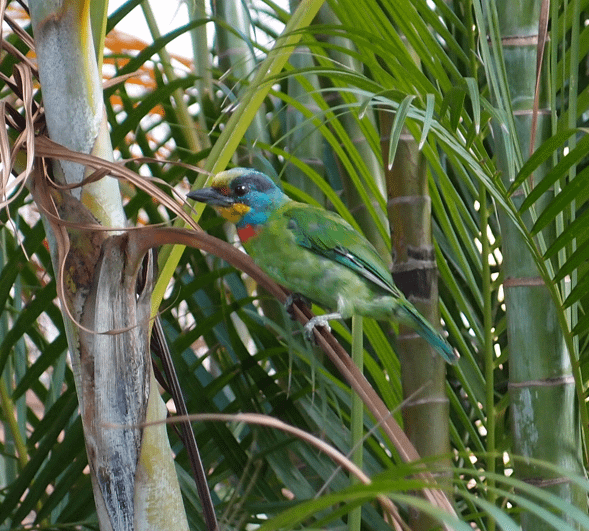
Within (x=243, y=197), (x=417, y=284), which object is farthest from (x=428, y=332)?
(x=243, y=197)

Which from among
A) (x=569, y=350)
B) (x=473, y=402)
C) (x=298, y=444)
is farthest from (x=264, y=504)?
(x=569, y=350)

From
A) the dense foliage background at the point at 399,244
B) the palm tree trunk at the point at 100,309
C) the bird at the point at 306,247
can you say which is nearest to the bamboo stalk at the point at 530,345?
the dense foliage background at the point at 399,244

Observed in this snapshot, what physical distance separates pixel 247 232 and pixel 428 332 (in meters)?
0.34

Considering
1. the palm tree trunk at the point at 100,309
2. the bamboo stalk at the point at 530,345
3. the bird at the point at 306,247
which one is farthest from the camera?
the bird at the point at 306,247

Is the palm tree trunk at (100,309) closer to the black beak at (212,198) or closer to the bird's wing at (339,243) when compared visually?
the black beak at (212,198)

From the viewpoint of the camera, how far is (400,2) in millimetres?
707

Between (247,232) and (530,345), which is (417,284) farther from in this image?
(247,232)

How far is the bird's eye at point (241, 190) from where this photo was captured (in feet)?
3.29

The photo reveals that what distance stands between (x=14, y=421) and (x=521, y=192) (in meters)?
0.84

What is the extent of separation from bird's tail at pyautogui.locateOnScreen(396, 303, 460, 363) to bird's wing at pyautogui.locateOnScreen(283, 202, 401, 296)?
0.48ft


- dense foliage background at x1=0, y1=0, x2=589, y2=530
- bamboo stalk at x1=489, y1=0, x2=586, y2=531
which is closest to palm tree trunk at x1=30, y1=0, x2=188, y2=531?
dense foliage background at x1=0, y1=0, x2=589, y2=530

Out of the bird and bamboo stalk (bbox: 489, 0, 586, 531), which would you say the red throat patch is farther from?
bamboo stalk (bbox: 489, 0, 586, 531)

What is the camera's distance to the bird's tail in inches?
31.4

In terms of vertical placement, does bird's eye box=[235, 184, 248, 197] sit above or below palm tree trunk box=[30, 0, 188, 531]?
above
